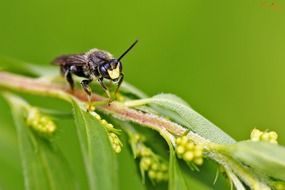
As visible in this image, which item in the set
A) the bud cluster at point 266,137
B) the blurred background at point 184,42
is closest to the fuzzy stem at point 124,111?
the bud cluster at point 266,137

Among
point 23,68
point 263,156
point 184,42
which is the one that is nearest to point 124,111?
point 263,156

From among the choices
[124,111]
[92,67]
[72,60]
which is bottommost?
[124,111]

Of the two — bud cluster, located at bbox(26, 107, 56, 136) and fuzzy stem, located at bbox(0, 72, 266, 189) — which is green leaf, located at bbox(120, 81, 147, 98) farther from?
bud cluster, located at bbox(26, 107, 56, 136)

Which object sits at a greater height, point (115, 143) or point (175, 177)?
point (115, 143)

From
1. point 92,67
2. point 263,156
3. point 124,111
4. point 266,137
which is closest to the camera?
point 263,156

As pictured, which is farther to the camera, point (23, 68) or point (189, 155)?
point (23, 68)

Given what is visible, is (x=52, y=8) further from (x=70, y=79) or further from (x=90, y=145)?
(x=90, y=145)

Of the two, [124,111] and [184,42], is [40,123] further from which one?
[184,42]

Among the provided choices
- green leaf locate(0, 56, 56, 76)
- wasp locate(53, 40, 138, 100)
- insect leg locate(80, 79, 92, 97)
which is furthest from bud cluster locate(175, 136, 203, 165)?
green leaf locate(0, 56, 56, 76)
